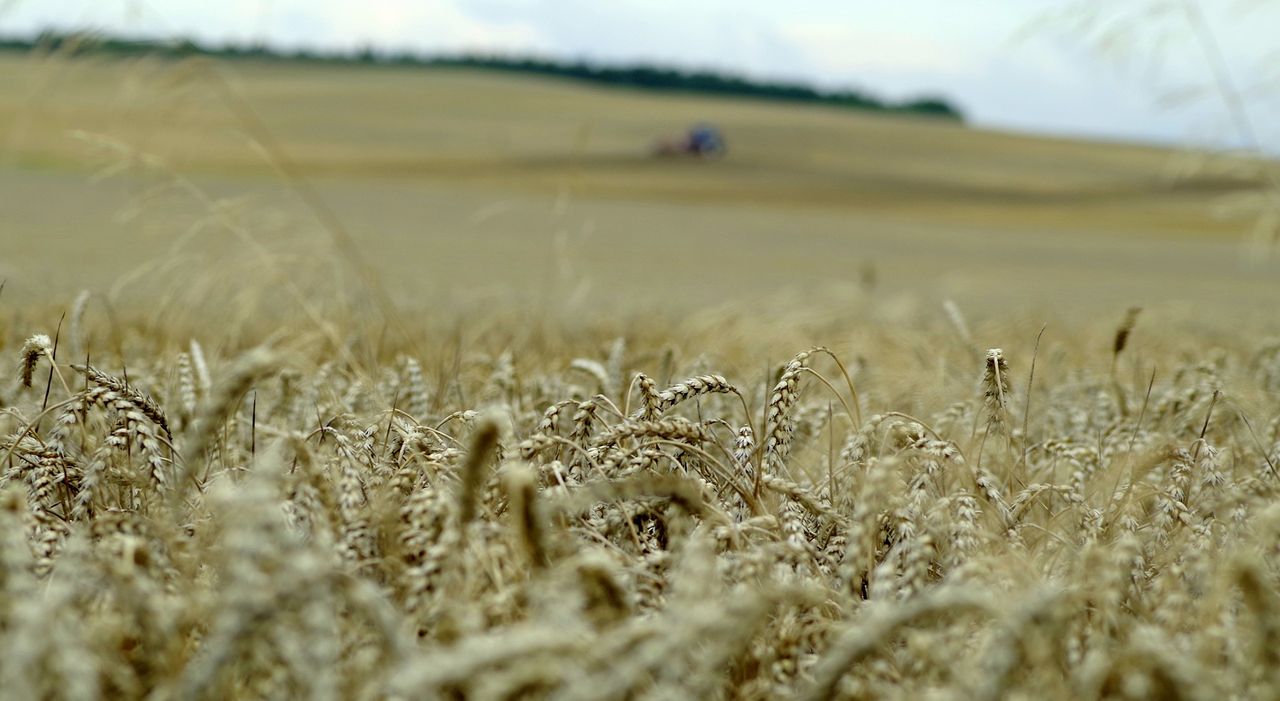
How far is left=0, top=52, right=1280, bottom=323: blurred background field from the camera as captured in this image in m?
3.37

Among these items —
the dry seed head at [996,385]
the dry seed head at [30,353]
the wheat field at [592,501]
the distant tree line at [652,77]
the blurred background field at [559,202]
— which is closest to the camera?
the wheat field at [592,501]

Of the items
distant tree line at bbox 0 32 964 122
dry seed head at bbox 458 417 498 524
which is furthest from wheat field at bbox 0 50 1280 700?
distant tree line at bbox 0 32 964 122

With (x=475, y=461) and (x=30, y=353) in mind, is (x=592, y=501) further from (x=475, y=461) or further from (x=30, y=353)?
(x=30, y=353)

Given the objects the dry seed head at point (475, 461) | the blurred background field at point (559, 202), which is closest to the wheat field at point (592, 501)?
the dry seed head at point (475, 461)

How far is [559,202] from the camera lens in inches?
Answer: 136

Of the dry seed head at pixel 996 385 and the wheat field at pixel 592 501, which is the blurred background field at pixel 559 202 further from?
the dry seed head at pixel 996 385

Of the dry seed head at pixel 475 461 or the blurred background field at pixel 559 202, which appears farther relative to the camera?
the blurred background field at pixel 559 202

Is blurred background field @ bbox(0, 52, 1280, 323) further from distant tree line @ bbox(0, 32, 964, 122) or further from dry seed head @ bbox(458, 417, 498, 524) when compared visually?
distant tree line @ bbox(0, 32, 964, 122)

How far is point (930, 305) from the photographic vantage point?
8961mm

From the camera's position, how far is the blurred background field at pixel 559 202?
3369mm

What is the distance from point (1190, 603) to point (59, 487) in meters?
1.51

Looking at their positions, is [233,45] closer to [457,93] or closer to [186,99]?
[186,99]

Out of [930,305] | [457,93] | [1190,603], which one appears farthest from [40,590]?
[457,93]

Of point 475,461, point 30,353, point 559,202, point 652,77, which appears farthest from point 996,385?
point 652,77
